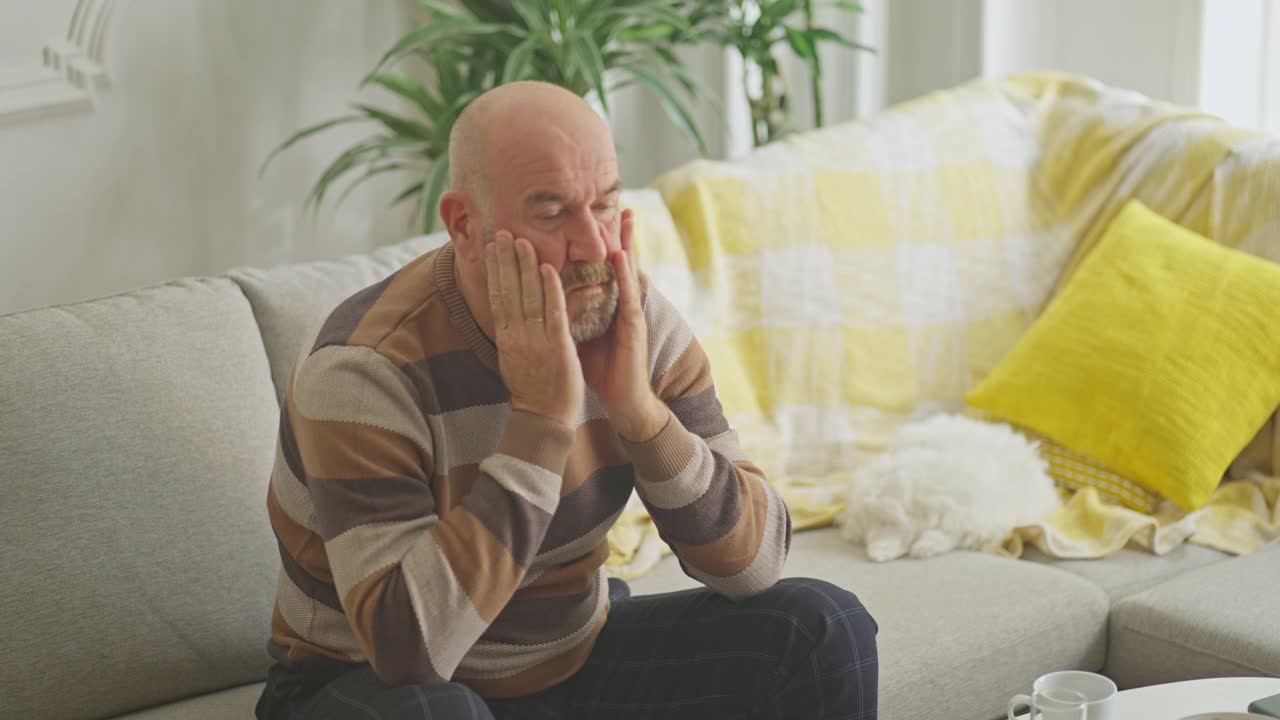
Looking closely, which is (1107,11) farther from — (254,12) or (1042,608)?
Result: (254,12)

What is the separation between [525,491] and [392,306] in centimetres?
25

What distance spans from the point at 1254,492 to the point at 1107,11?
4.29ft

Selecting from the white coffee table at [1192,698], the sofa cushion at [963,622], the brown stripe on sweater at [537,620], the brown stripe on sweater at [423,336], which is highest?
the brown stripe on sweater at [423,336]

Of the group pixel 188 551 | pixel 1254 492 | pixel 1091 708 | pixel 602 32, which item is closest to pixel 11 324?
pixel 188 551

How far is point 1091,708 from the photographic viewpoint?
4.19ft

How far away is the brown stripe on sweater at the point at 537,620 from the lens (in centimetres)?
141

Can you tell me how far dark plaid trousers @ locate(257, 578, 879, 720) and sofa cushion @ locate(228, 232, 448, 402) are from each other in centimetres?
56

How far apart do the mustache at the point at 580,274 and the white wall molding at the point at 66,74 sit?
1811 millimetres

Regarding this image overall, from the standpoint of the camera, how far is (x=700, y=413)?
1517 mm

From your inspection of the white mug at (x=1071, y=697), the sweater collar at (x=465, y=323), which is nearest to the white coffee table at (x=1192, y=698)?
the white mug at (x=1071, y=697)

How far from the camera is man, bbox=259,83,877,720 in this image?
126 centimetres

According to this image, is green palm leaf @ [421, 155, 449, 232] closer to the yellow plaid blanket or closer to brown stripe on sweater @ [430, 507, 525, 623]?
the yellow plaid blanket

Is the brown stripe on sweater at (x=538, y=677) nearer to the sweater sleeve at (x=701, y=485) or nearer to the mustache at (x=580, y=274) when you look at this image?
the sweater sleeve at (x=701, y=485)

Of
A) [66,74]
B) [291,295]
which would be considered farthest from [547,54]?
[291,295]
